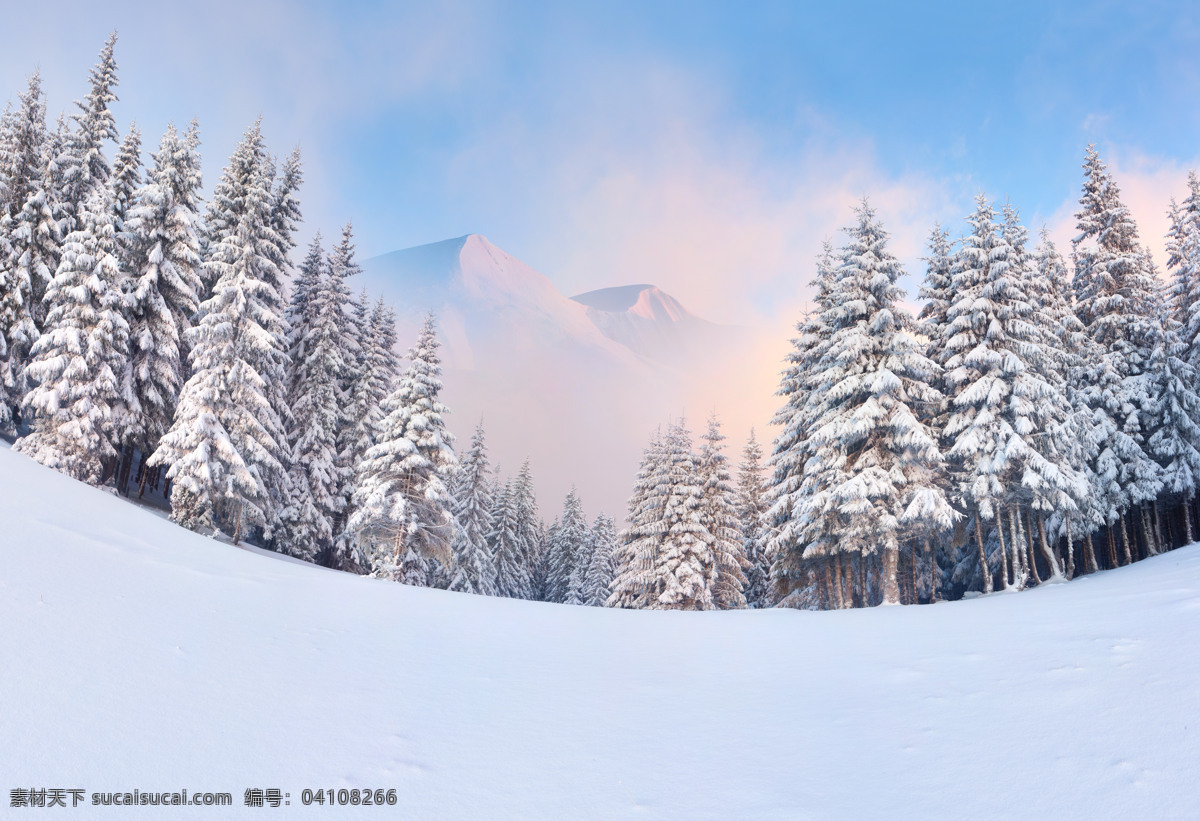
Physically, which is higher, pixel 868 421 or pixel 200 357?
pixel 200 357

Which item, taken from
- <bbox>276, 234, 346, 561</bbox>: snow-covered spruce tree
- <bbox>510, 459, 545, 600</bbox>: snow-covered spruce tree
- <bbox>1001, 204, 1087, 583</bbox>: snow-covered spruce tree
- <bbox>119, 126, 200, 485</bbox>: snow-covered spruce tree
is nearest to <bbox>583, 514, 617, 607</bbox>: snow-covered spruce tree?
<bbox>510, 459, 545, 600</bbox>: snow-covered spruce tree

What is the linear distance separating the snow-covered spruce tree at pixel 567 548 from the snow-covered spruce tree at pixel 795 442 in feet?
92.4

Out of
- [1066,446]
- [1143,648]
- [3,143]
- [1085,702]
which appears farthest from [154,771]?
[3,143]

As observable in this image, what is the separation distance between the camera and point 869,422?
1853cm

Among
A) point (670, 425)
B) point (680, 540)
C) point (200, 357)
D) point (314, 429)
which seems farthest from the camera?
point (670, 425)

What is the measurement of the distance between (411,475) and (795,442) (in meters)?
15.7

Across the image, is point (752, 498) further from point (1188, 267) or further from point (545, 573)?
point (545, 573)

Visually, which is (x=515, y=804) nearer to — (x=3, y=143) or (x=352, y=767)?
(x=352, y=767)

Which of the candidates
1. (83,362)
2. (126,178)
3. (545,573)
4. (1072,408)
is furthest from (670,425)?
(545,573)

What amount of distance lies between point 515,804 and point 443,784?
55cm

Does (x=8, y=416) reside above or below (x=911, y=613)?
above

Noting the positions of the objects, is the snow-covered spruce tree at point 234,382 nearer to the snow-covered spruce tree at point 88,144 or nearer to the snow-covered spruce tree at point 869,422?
the snow-covered spruce tree at point 88,144

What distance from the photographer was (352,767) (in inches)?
163

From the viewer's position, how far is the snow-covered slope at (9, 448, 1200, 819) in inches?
152
